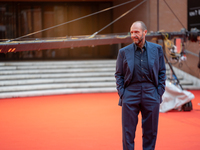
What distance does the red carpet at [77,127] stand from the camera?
4.31 metres

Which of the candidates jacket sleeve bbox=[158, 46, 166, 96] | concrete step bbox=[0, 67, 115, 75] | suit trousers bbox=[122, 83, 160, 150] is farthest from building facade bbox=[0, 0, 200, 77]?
suit trousers bbox=[122, 83, 160, 150]

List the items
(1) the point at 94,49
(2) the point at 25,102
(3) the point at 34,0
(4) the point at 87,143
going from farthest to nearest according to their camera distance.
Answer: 1. (1) the point at 94,49
2. (3) the point at 34,0
3. (2) the point at 25,102
4. (4) the point at 87,143

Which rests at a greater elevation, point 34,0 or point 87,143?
point 34,0

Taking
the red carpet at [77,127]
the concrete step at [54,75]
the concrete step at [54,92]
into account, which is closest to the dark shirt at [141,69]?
the red carpet at [77,127]

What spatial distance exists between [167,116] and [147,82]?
3.74 metres

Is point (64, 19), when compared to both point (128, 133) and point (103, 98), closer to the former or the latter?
point (103, 98)

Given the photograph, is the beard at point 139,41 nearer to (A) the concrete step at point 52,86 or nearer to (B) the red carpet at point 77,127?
(B) the red carpet at point 77,127

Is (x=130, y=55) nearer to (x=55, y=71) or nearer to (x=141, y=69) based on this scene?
(x=141, y=69)

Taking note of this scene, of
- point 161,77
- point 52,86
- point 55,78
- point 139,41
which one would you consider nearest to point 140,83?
point 161,77

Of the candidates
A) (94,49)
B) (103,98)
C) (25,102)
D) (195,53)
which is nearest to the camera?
(25,102)

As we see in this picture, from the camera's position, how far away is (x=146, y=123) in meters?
2.97

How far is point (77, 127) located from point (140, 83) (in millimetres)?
2933

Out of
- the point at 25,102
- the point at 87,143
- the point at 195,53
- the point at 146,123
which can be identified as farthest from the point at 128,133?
the point at 195,53

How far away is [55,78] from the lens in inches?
460
